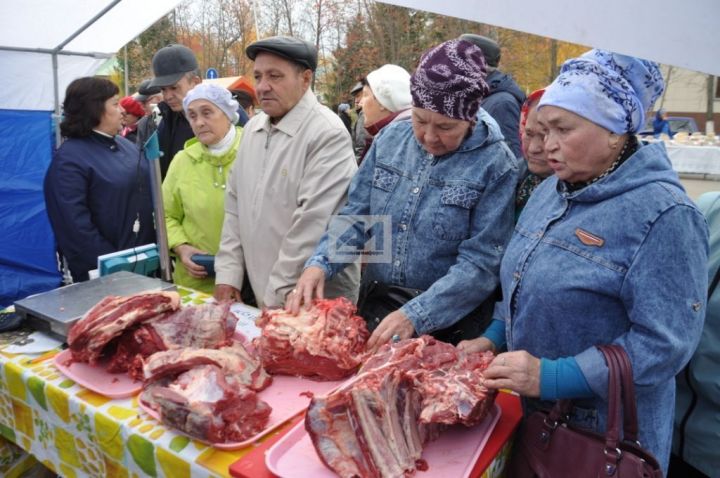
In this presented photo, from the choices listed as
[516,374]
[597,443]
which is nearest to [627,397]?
[597,443]

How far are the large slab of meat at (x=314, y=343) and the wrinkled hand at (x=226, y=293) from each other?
842mm

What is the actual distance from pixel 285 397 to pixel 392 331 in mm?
451

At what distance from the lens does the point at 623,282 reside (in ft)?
4.89

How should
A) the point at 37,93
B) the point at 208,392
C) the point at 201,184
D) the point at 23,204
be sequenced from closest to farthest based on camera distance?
the point at 208,392 → the point at 201,184 → the point at 37,93 → the point at 23,204

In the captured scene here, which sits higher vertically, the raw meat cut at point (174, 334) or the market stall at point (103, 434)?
the raw meat cut at point (174, 334)

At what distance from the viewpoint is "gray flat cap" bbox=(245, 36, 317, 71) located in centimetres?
272

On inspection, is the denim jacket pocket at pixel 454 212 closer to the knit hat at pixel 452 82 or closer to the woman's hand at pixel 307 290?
the knit hat at pixel 452 82

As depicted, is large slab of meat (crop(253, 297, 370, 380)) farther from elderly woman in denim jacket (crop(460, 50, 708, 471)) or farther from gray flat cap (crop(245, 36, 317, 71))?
gray flat cap (crop(245, 36, 317, 71))

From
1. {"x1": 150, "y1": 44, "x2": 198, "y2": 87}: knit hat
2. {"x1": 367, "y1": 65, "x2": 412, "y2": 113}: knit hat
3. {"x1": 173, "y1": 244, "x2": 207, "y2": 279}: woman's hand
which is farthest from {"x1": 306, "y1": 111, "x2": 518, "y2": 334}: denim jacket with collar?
{"x1": 150, "y1": 44, "x2": 198, "y2": 87}: knit hat

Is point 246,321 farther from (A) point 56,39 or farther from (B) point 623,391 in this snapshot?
(A) point 56,39

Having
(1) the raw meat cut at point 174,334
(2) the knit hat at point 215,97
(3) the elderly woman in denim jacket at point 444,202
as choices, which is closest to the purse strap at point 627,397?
(3) the elderly woman in denim jacket at point 444,202

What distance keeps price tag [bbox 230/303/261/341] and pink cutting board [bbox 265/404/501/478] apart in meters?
0.77

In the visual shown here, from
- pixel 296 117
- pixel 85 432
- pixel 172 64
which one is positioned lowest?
pixel 85 432

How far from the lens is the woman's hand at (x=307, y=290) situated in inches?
86.4
